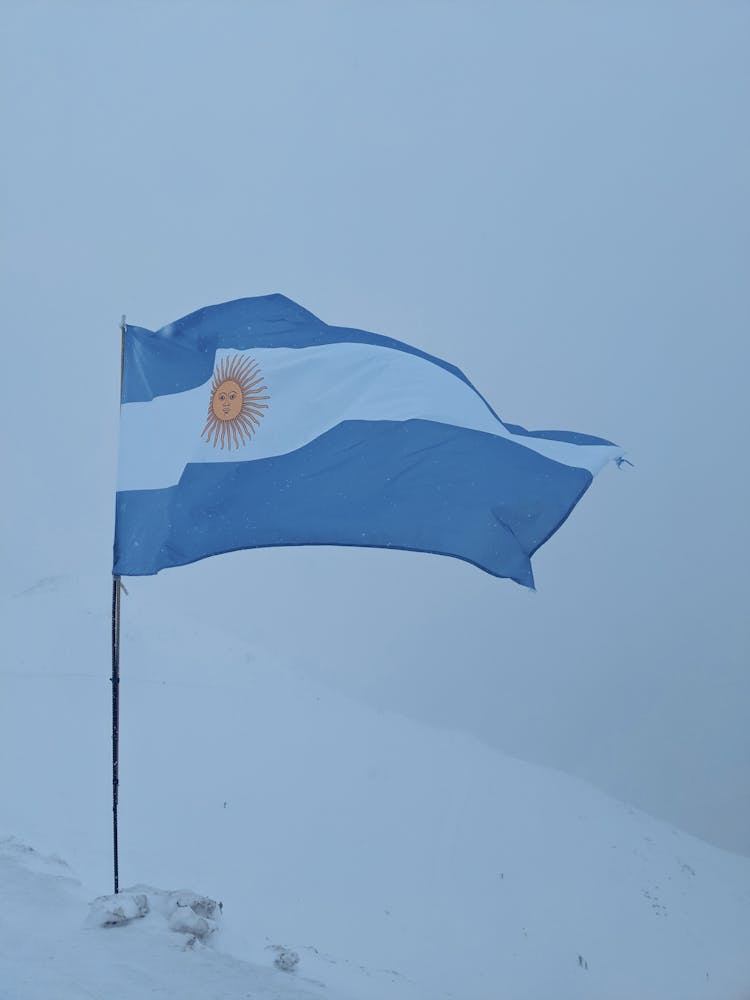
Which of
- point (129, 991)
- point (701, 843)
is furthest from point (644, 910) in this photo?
point (129, 991)

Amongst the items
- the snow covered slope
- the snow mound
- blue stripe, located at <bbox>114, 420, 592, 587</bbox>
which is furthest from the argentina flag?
the snow covered slope

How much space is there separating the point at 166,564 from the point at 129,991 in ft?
10.0

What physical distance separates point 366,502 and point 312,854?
8.99 meters

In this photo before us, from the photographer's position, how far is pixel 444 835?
57.9ft

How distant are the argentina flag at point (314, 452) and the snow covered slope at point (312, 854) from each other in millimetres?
3288

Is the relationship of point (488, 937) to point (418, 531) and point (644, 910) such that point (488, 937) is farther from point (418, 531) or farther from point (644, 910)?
point (418, 531)

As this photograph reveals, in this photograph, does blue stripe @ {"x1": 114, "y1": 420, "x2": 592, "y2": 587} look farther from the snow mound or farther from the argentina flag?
the snow mound

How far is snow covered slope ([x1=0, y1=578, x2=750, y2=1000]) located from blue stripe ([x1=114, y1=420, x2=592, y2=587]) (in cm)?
315

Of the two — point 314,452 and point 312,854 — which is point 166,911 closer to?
point 314,452

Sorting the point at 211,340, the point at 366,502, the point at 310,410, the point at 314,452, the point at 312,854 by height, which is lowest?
the point at 312,854

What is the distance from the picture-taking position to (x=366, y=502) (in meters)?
7.94

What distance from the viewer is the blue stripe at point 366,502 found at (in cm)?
777

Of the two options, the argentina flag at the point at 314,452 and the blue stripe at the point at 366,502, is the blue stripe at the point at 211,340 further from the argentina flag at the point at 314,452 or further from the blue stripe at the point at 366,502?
the blue stripe at the point at 366,502

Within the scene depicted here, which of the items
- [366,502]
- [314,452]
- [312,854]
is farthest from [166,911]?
[312,854]
